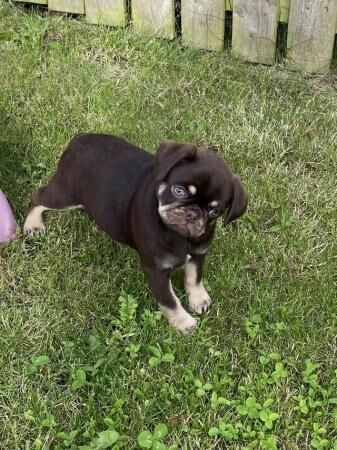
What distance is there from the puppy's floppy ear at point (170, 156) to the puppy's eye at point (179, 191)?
7cm

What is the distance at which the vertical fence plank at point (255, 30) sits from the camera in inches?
197

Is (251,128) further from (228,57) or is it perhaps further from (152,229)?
(152,229)

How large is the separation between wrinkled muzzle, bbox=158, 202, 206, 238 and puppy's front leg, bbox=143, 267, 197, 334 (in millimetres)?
403

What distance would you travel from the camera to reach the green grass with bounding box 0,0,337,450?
3209 mm

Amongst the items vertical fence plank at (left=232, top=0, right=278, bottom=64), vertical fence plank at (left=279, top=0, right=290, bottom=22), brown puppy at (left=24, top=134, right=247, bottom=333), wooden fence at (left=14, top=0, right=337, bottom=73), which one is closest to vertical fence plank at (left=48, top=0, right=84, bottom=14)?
wooden fence at (left=14, top=0, right=337, bottom=73)

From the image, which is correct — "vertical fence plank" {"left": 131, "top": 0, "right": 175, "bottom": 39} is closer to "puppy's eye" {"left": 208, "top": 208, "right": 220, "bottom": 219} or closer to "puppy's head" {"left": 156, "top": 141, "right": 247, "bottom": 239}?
"puppy's head" {"left": 156, "top": 141, "right": 247, "bottom": 239}

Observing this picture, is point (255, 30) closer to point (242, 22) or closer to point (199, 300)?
point (242, 22)

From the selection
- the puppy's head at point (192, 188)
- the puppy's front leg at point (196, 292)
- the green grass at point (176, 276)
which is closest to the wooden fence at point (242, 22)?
the green grass at point (176, 276)

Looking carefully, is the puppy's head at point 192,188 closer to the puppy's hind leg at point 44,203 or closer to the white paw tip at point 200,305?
the white paw tip at point 200,305

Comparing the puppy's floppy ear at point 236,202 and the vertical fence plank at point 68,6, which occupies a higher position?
the vertical fence plank at point 68,6

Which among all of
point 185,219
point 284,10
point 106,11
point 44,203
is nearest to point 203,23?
point 284,10

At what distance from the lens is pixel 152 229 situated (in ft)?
10.8

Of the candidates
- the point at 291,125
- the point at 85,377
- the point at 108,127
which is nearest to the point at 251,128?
the point at 291,125

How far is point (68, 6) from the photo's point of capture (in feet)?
17.9
